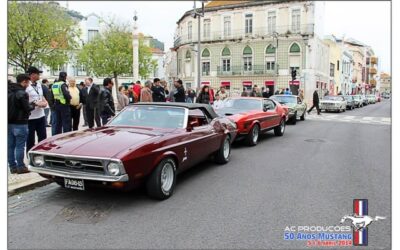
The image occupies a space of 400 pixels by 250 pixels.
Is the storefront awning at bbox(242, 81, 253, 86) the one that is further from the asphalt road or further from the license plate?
the license plate

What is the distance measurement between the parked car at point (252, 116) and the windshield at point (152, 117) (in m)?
3.58

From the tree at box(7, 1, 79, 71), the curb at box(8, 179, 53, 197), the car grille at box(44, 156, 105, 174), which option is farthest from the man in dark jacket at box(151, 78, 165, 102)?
the tree at box(7, 1, 79, 71)

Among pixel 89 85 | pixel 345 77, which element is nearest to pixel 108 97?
pixel 89 85

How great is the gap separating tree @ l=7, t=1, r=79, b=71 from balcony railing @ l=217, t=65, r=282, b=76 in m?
23.3

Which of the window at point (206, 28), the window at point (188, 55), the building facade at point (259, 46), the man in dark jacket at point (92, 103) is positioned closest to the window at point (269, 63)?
the building facade at point (259, 46)

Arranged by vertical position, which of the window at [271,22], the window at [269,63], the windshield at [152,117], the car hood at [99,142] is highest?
the window at [271,22]

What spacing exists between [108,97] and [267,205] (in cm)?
602

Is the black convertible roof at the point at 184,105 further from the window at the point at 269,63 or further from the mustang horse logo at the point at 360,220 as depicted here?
the window at the point at 269,63

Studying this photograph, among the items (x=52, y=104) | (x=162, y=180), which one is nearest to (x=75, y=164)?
(x=162, y=180)

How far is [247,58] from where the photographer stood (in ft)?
153

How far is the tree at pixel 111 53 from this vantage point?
40844 millimetres

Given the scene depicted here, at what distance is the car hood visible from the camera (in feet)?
16.2

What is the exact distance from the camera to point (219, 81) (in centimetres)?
4853
